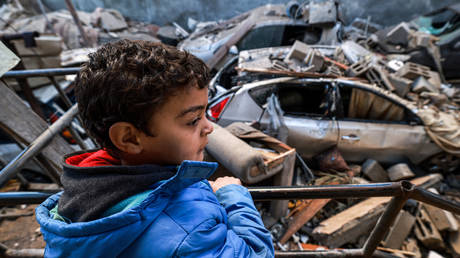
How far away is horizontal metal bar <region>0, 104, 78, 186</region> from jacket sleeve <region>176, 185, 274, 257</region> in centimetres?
155

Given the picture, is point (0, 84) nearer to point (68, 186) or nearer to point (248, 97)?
point (68, 186)

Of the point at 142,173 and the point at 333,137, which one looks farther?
the point at 333,137

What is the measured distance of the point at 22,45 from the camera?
11.1 ft

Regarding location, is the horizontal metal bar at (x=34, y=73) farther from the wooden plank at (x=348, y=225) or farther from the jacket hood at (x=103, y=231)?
the wooden plank at (x=348, y=225)

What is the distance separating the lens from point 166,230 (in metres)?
0.63

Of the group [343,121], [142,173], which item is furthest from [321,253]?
[343,121]

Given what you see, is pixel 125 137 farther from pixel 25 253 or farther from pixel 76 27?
pixel 76 27

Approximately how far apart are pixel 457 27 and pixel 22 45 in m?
10.7

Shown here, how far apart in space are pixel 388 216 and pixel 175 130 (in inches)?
47.4

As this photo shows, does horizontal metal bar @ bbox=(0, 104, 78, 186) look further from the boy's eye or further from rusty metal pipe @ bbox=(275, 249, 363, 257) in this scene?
rusty metal pipe @ bbox=(275, 249, 363, 257)

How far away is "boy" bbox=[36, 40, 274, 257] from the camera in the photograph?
60 cm

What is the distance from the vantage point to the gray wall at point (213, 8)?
10.2 meters

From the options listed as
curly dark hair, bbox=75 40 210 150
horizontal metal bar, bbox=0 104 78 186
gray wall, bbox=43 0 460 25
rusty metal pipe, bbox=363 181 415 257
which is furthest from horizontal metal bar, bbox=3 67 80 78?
gray wall, bbox=43 0 460 25

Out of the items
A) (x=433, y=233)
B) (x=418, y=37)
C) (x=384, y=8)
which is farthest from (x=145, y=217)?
(x=384, y=8)
